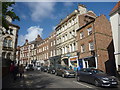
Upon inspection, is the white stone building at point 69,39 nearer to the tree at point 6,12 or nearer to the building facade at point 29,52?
the tree at point 6,12

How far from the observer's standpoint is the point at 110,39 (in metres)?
21.8

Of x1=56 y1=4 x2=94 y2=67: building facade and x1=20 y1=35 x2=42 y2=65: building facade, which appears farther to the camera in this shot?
x1=20 y1=35 x2=42 y2=65: building facade

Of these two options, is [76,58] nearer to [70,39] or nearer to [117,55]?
[70,39]

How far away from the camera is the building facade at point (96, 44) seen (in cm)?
1914

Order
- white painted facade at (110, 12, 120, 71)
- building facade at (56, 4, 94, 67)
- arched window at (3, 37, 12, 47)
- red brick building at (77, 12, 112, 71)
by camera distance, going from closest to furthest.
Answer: white painted facade at (110, 12, 120, 71) → red brick building at (77, 12, 112, 71) → building facade at (56, 4, 94, 67) → arched window at (3, 37, 12, 47)

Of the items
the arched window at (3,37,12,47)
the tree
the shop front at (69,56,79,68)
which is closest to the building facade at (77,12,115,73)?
the shop front at (69,56,79,68)

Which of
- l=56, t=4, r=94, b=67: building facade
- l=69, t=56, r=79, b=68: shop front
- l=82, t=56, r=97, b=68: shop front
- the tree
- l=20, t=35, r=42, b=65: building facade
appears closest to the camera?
the tree

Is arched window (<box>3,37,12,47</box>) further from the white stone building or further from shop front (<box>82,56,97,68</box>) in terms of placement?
shop front (<box>82,56,97,68</box>)

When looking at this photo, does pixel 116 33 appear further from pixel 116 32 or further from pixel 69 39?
pixel 69 39

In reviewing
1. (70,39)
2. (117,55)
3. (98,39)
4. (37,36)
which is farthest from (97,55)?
(37,36)

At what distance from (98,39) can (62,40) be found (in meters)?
13.1

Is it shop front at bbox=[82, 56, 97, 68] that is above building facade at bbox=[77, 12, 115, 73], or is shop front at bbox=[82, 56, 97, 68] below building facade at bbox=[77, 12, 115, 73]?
below

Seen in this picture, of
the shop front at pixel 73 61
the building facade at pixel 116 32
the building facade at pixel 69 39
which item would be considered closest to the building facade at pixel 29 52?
the building facade at pixel 69 39

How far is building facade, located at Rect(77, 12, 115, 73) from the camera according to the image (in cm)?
1914
